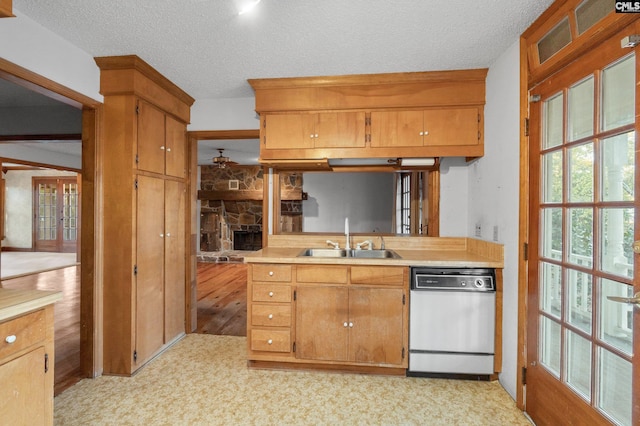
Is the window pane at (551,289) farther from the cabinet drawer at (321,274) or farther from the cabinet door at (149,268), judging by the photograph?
the cabinet door at (149,268)

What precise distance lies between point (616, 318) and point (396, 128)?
5.89 feet

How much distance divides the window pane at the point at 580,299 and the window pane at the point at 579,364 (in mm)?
69

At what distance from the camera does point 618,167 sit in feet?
4.29

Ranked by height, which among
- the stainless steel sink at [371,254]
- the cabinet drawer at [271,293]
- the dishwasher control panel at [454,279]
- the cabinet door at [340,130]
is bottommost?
the cabinet drawer at [271,293]

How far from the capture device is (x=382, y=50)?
84.4 inches

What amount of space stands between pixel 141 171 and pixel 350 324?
1.98 m

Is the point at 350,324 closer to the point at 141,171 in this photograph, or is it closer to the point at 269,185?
the point at 269,185

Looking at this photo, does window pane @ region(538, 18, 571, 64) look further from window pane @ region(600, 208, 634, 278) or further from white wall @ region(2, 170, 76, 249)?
white wall @ region(2, 170, 76, 249)

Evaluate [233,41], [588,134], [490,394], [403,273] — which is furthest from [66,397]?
[588,134]

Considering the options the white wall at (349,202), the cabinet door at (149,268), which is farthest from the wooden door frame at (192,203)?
the white wall at (349,202)

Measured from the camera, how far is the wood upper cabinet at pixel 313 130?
258 cm

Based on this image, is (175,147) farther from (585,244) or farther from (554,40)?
(585,244)

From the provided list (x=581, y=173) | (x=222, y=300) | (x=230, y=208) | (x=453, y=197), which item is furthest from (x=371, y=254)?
(x=230, y=208)

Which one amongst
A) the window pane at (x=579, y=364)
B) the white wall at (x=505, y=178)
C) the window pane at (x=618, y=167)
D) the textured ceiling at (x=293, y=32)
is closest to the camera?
the window pane at (x=618, y=167)
